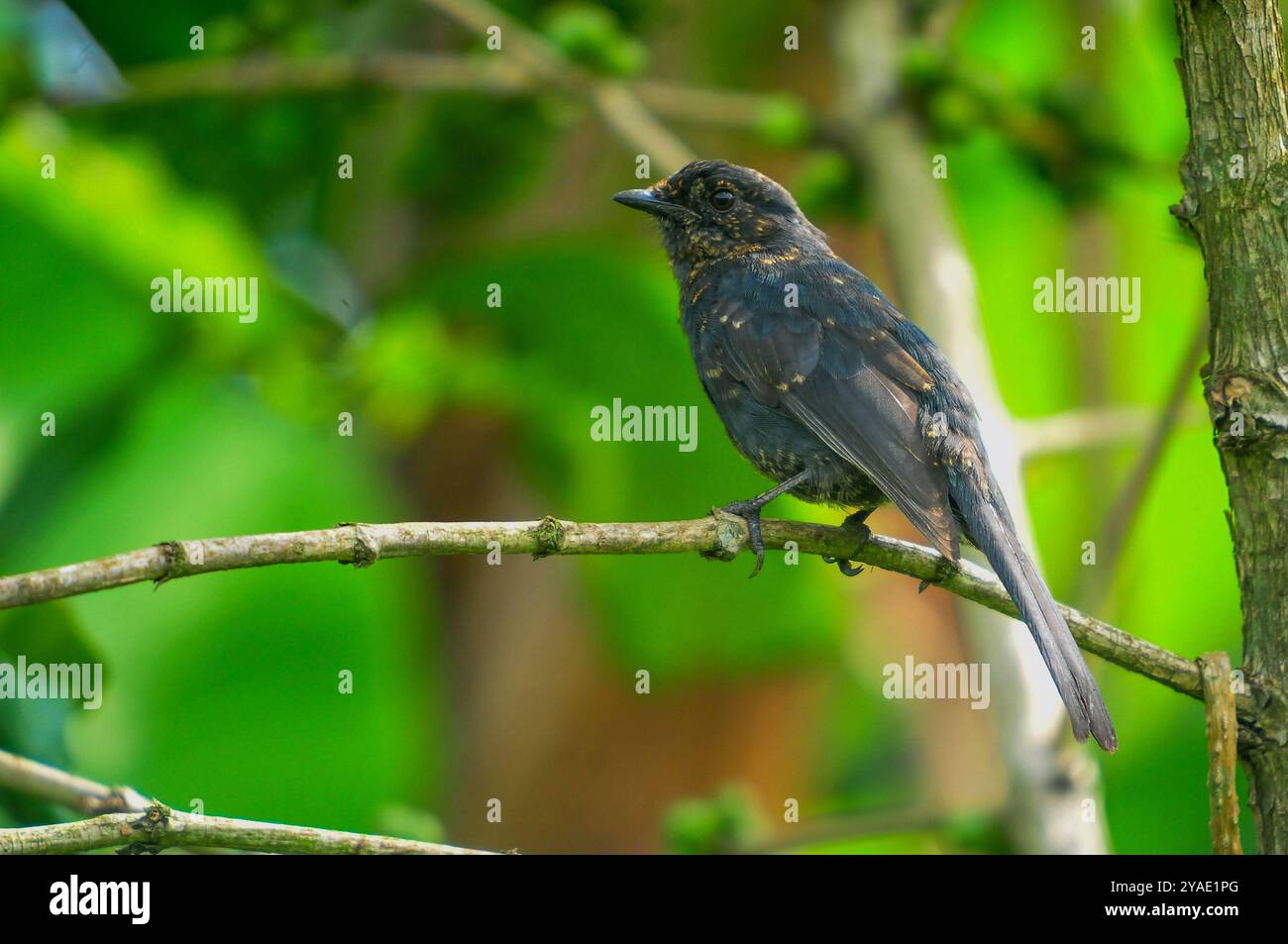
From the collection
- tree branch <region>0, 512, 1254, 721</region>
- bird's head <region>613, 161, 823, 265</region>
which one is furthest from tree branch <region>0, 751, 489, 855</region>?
bird's head <region>613, 161, 823, 265</region>

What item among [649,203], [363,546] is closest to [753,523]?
[363,546]

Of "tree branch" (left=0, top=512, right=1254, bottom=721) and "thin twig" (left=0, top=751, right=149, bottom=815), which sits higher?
"tree branch" (left=0, top=512, right=1254, bottom=721)

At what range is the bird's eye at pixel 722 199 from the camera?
4.46 metres

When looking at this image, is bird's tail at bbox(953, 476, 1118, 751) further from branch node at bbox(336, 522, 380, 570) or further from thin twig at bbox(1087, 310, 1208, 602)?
branch node at bbox(336, 522, 380, 570)

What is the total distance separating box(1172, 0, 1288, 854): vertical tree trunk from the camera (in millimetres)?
2504

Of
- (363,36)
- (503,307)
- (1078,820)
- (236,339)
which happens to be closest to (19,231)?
(236,339)

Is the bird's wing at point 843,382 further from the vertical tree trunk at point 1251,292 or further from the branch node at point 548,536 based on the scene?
the branch node at point 548,536

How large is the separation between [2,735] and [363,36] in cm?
413

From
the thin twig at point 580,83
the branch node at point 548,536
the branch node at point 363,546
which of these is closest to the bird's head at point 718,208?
the thin twig at point 580,83

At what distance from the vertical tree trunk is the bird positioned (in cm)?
40

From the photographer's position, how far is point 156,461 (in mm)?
4711

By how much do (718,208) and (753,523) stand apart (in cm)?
169

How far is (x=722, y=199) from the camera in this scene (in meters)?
4.47

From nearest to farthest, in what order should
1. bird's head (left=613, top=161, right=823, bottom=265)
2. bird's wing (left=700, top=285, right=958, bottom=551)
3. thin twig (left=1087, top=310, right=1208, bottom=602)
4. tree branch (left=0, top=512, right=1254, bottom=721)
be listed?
tree branch (left=0, top=512, right=1254, bottom=721), thin twig (left=1087, top=310, right=1208, bottom=602), bird's wing (left=700, top=285, right=958, bottom=551), bird's head (left=613, top=161, right=823, bottom=265)
